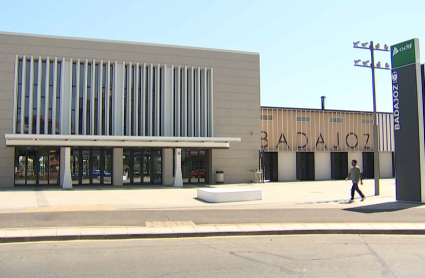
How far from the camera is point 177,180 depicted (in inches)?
1089

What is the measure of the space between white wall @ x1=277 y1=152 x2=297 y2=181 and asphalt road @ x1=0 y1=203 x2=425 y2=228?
816 inches

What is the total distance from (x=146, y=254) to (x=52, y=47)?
22.9m

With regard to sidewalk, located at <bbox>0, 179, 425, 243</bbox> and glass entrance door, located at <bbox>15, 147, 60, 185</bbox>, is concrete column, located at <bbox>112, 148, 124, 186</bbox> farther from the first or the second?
sidewalk, located at <bbox>0, 179, 425, 243</bbox>

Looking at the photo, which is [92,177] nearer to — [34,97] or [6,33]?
[34,97]

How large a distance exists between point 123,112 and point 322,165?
17.7m

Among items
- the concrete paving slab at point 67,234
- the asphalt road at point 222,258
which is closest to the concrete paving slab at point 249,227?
the asphalt road at point 222,258

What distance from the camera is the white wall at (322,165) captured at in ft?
120

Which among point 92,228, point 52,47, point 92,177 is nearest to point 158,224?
point 92,228

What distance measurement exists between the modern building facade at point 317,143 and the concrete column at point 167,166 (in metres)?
8.19

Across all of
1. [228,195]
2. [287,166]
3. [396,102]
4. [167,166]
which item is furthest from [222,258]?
[287,166]

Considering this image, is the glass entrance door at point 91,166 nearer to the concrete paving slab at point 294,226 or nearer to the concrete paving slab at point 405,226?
the concrete paving slab at point 294,226

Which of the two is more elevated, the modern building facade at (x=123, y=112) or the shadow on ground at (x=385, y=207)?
the modern building facade at (x=123, y=112)

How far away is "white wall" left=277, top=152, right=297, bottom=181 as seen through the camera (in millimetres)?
35250

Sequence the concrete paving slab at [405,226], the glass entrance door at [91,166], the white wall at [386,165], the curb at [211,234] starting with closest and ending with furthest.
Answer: the curb at [211,234] < the concrete paving slab at [405,226] < the glass entrance door at [91,166] < the white wall at [386,165]
